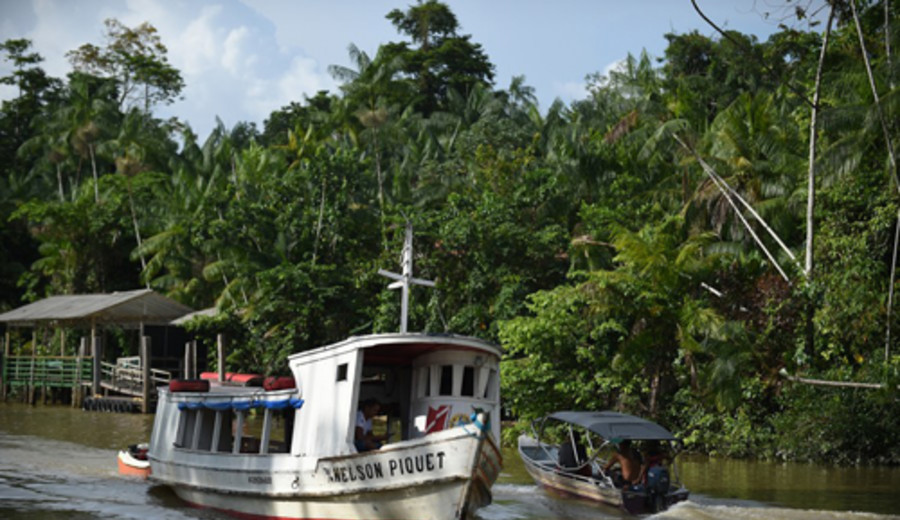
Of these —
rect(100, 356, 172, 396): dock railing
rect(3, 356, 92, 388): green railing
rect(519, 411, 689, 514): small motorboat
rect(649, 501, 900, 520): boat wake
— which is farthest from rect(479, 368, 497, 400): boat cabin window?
rect(3, 356, 92, 388): green railing

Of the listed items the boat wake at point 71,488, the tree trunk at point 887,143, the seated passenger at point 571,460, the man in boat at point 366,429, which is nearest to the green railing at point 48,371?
the boat wake at point 71,488

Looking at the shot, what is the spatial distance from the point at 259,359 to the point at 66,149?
73.8ft

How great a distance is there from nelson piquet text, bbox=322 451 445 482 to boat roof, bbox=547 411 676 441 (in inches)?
183

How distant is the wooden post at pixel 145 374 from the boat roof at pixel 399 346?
67.6 ft

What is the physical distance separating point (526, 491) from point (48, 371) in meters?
26.9

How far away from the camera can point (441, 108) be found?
185 feet

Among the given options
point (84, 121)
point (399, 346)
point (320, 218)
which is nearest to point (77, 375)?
point (320, 218)

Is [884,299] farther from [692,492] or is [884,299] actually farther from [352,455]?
[352,455]

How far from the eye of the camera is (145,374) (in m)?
34.9

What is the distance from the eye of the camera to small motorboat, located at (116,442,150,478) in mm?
20000

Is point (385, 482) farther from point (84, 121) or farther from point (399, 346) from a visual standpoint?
point (84, 121)

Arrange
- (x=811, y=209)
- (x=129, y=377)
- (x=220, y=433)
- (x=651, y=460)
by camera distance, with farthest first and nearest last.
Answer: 1. (x=129, y=377)
2. (x=811, y=209)
3. (x=220, y=433)
4. (x=651, y=460)

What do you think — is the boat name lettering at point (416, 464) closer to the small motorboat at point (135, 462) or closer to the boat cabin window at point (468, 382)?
the boat cabin window at point (468, 382)

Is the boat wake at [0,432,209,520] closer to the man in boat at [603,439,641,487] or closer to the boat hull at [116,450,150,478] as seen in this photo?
the boat hull at [116,450,150,478]
